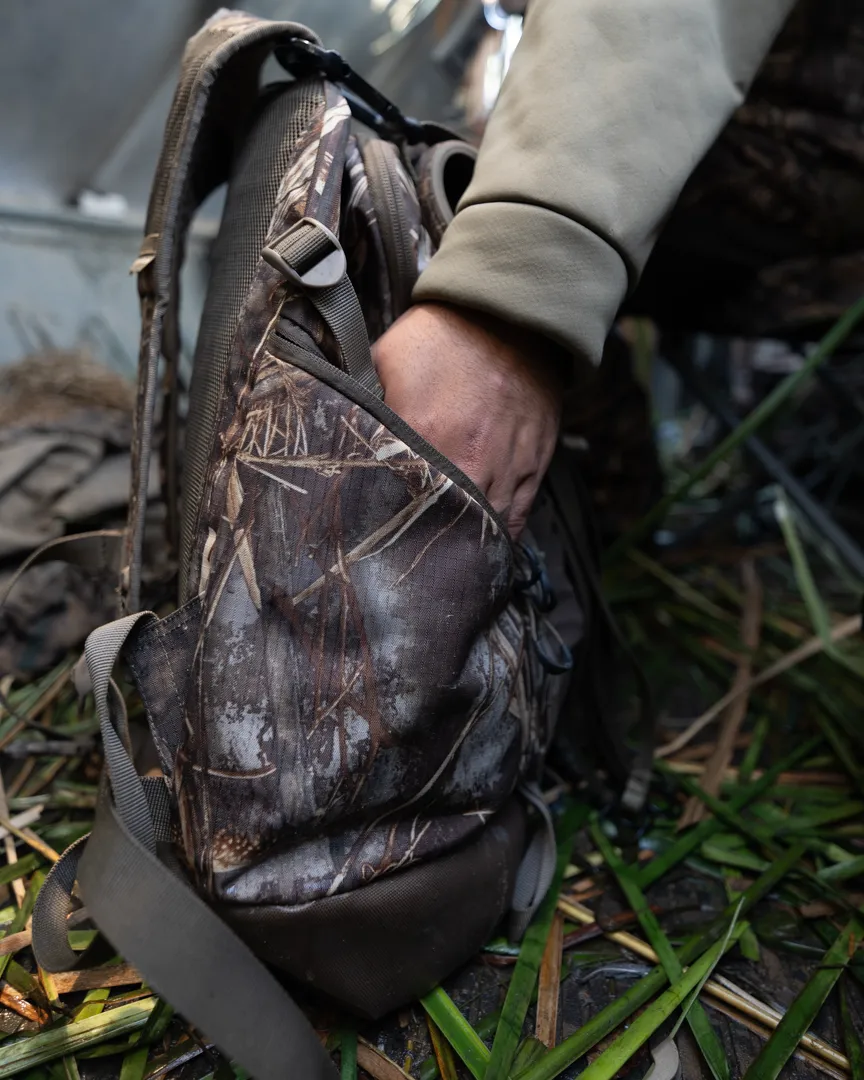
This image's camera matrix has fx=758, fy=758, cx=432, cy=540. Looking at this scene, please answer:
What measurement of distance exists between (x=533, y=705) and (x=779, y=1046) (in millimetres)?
334

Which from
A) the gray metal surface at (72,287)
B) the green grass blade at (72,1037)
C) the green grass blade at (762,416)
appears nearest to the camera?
the green grass blade at (72,1037)

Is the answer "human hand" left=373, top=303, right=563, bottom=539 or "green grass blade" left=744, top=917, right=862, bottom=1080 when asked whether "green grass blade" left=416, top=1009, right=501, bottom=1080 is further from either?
"human hand" left=373, top=303, right=563, bottom=539

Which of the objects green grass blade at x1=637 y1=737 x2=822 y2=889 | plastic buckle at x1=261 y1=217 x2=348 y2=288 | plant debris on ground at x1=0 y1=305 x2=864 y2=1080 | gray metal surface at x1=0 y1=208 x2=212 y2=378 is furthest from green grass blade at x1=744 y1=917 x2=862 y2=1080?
gray metal surface at x1=0 y1=208 x2=212 y2=378

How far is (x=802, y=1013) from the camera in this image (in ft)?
2.10

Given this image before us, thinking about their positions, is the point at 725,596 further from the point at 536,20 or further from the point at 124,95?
the point at 124,95

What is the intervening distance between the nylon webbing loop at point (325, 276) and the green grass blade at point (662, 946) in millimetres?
576

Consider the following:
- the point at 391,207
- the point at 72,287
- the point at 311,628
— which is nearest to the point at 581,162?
the point at 391,207

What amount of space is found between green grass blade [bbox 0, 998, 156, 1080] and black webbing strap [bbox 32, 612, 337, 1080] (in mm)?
177

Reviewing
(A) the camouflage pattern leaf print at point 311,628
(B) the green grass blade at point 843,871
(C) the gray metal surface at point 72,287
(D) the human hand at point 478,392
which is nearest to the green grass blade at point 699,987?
(B) the green grass blade at point 843,871

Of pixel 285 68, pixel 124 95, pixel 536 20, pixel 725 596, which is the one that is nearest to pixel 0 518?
pixel 285 68

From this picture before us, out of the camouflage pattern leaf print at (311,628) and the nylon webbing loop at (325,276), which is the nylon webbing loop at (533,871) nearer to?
the camouflage pattern leaf print at (311,628)

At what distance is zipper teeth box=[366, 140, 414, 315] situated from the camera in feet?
2.17

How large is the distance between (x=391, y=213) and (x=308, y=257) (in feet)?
0.43

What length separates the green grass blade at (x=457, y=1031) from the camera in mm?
589
